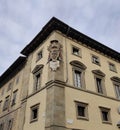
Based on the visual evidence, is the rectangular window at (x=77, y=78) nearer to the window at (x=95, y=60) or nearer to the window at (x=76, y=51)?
the window at (x=76, y=51)

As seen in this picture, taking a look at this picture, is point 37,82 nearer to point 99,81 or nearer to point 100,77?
point 99,81

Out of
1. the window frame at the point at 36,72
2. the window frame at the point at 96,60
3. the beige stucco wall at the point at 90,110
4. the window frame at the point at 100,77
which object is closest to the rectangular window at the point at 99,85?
the window frame at the point at 100,77

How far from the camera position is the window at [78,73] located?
52.1ft

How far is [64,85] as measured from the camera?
46.9 ft

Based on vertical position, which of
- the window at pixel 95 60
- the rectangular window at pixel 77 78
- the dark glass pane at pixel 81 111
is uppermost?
the window at pixel 95 60

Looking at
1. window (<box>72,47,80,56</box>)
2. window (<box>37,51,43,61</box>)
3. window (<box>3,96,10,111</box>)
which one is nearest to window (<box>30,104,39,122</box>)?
window (<box>37,51,43,61</box>)

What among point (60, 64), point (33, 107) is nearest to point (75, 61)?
point (60, 64)

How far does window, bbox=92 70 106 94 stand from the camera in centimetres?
1731

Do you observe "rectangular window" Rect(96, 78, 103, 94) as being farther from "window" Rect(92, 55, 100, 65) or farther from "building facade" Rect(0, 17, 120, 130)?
"window" Rect(92, 55, 100, 65)

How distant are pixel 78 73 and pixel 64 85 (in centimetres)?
283

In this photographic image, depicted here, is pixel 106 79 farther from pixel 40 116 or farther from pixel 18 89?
pixel 18 89

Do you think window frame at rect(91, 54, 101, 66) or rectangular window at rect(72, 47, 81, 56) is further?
window frame at rect(91, 54, 101, 66)

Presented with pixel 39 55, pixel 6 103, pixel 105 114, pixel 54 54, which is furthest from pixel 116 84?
pixel 6 103

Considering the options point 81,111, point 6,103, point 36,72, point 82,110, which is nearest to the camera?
point 81,111
